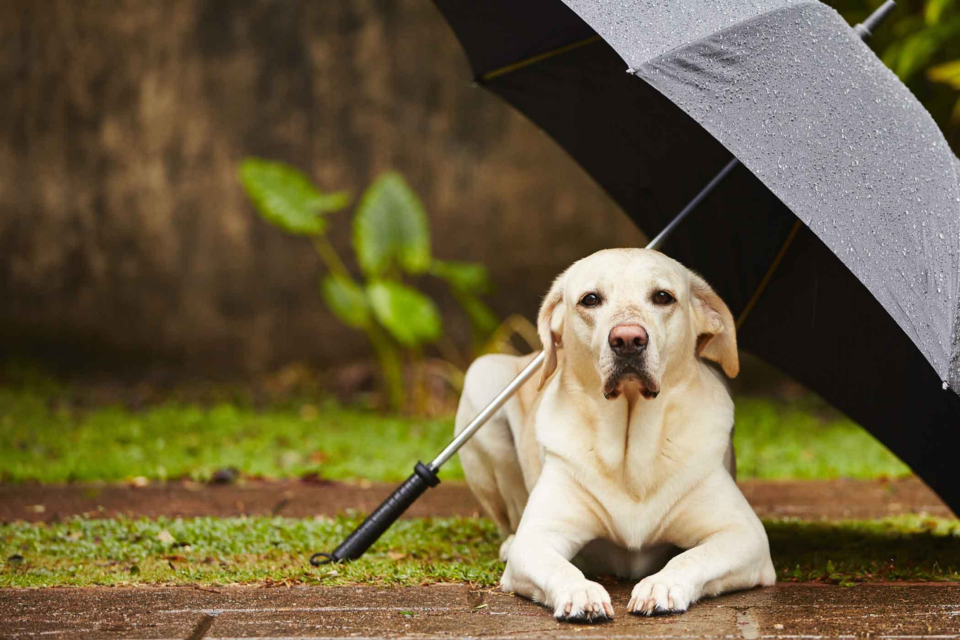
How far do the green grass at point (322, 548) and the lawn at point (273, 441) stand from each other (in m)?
1.33

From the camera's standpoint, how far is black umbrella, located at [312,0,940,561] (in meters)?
2.91

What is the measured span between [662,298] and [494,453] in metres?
1.14

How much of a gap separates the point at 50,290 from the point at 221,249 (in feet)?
4.55

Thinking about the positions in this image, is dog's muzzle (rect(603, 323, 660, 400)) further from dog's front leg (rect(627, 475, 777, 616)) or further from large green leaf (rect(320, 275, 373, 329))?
large green leaf (rect(320, 275, 373, 329))

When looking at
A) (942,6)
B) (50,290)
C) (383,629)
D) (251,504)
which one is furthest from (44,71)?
(383,629)

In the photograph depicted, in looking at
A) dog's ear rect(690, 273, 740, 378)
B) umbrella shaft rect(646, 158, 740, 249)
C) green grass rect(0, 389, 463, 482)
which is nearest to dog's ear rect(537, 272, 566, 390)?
dog's ear rect(690, 273, 740, 378)

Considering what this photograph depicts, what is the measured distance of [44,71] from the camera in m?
8.70

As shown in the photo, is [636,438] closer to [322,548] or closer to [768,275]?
[768,275]

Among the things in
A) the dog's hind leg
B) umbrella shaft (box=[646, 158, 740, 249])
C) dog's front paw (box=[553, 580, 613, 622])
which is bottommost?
dog's front paw (box=[553, 580, 613, 622])

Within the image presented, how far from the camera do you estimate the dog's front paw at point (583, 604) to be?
9.24ft

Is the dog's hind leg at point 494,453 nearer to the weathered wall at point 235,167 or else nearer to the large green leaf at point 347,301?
the large green leaf at point 347,301

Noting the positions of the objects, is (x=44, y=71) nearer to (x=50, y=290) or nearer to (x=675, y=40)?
(x=50, y=290)

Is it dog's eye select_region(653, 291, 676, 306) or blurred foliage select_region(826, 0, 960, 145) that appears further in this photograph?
blurred foliage select_region(826, 0, 960, 145)

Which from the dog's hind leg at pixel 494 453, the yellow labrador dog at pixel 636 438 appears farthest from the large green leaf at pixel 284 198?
the yellow labrador dog at pixel 636 438
